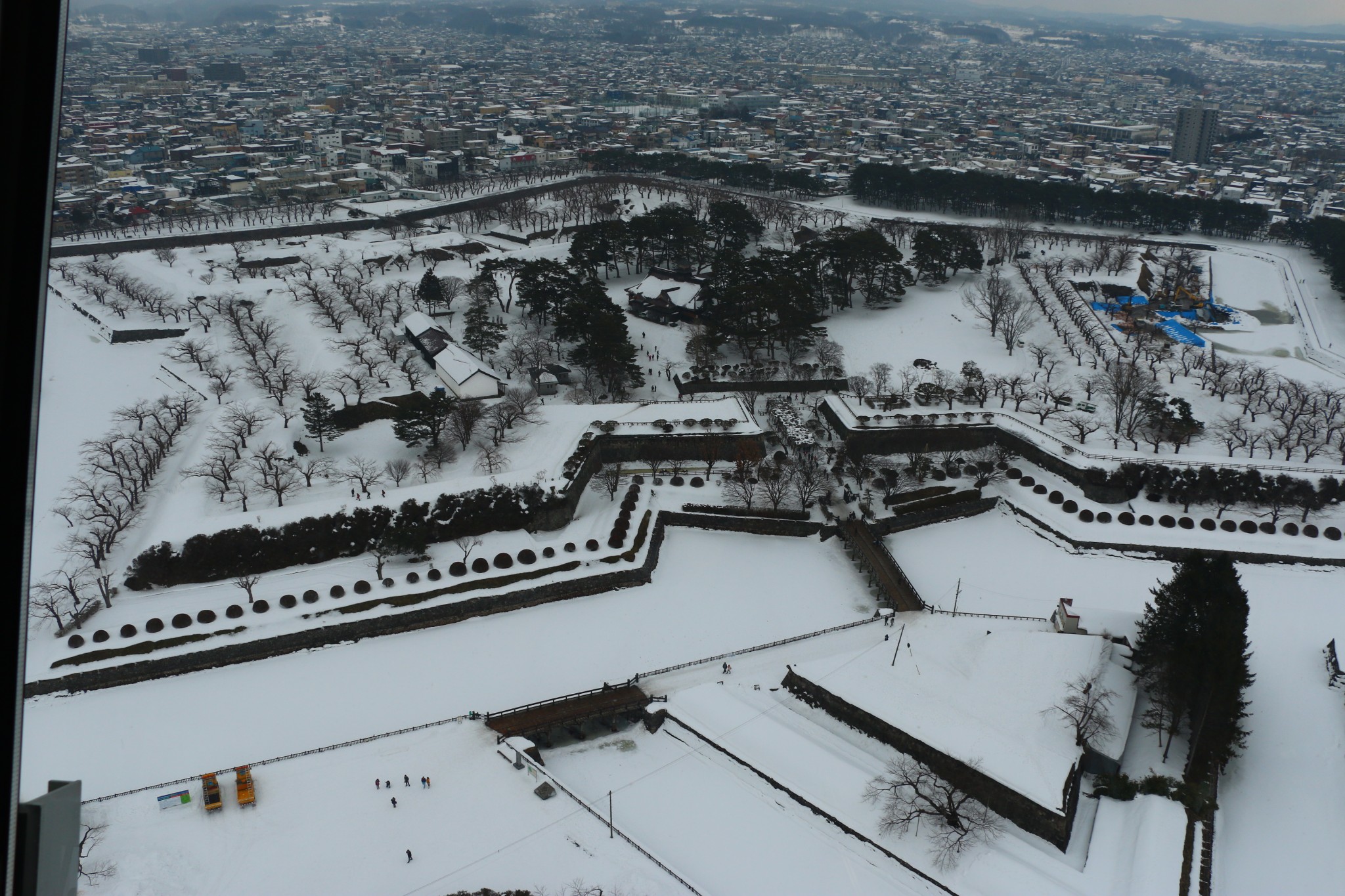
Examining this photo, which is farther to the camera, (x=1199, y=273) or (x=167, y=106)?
(x=167, y=106)

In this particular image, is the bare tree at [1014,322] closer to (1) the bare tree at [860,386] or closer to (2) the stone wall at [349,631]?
(1) the bare tree at [860,386]

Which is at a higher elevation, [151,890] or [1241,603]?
[1241,603]

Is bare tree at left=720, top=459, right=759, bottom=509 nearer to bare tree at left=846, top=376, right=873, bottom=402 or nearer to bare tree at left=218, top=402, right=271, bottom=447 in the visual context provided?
bare tree at left=846, top=376, right=873, bottom=402

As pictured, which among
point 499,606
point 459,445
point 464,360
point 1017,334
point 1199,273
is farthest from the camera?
point 1199,273

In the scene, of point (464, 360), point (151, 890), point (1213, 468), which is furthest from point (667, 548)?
point (1213, 468)

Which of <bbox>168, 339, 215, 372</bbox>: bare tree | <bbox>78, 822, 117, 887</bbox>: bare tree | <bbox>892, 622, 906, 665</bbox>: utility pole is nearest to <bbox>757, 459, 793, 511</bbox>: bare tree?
<bbox>892, 622, 906, 665</bbox>: utility pole

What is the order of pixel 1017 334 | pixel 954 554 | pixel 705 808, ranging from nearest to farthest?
pixel 705 808 < pixel 954 554 < pixel 1017 334

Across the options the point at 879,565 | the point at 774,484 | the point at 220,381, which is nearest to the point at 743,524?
the point at 774,484

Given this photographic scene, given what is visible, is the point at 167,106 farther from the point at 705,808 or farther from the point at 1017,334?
the point at 705,808

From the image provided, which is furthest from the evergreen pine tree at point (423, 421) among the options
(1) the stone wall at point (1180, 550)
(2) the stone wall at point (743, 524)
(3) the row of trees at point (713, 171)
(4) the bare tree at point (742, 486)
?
(3) the row of trees at point (713, 171)
